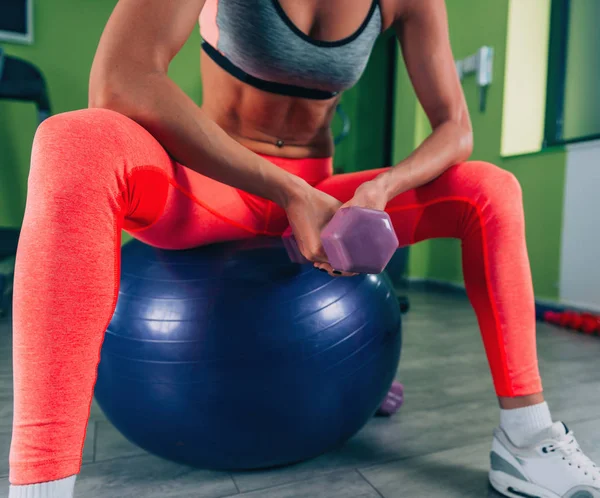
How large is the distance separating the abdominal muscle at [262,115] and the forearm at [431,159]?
0.73ft

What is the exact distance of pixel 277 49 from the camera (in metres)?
0.78

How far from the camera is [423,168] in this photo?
0.77 m

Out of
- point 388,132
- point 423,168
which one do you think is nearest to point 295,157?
point 423,168

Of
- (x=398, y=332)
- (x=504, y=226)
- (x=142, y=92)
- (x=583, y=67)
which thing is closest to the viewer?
(x=142, y=92)

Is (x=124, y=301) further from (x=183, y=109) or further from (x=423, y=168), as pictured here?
(x=423, y=168)

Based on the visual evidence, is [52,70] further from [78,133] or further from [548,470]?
[548,470]

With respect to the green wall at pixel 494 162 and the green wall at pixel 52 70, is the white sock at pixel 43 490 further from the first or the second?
the green wall at pixel 52 70

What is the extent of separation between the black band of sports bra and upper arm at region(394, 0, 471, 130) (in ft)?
0.69

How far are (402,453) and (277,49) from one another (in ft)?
2.40

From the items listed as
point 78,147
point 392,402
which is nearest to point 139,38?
point 78,147

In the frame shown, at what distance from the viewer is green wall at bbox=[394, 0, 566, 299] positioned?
7.82 ft

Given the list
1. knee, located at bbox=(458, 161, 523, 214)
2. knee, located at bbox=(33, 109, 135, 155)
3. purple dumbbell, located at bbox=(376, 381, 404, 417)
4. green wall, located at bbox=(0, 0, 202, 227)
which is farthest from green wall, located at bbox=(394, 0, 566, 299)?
knee, located at bbox=(33, 109, 135, 155)

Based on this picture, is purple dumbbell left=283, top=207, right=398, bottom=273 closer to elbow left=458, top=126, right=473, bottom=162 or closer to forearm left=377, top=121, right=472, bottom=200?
forearm left=377, top=121, right=472, bottom=200

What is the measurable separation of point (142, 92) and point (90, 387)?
344mm
